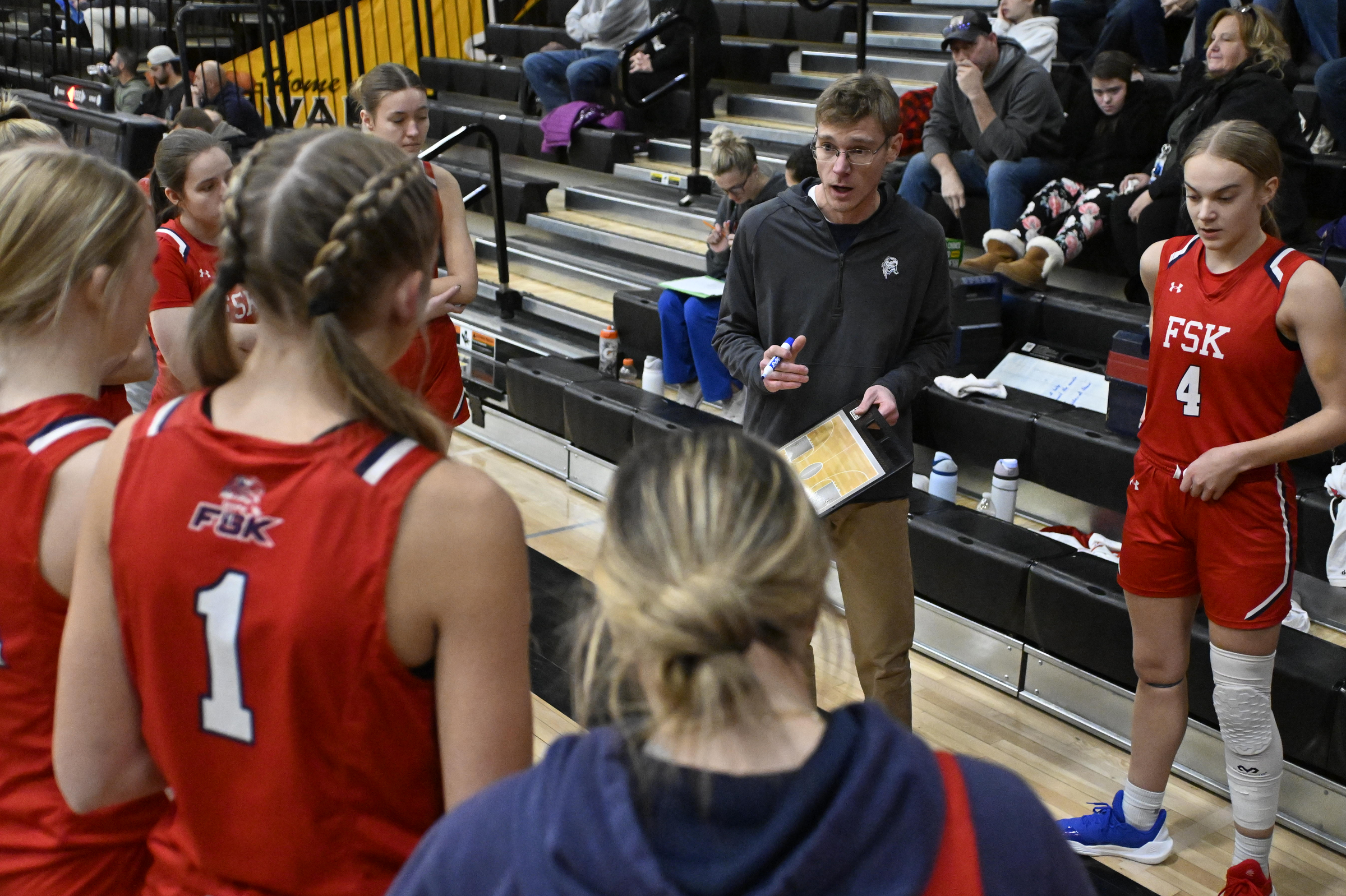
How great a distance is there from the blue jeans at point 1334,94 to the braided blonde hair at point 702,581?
15.3 feet

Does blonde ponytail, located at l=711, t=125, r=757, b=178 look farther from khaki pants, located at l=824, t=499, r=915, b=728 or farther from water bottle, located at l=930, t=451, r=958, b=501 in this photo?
khaki pants, located at l=824, t=499, r=915, b=728

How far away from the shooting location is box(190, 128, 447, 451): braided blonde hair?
102 cm

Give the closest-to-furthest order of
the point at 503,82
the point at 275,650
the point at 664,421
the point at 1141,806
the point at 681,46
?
1. the point at 275,650
2. the point at 1141,806
3. the point at 664,421
4. the point at 681,46
5. the point at 503,82

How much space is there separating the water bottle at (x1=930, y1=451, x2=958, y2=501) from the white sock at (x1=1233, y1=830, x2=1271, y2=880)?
5.65 feet

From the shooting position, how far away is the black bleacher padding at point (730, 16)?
28.5 ft

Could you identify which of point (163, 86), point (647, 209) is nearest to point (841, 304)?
point (647, 209)

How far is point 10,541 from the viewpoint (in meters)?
1.22

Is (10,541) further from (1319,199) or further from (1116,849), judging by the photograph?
(1319,199)

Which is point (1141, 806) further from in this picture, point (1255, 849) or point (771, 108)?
point (771, 108)

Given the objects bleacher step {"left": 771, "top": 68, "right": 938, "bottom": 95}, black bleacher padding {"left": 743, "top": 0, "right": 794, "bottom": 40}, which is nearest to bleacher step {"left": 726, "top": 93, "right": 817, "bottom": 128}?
bleacher step {"left": 771, "top": 68, "right": 938, "bottom": 95}

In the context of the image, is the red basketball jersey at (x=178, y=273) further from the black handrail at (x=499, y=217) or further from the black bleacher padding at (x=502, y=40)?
the black bleacher padding at (x=502, y=40)

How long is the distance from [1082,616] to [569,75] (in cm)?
581

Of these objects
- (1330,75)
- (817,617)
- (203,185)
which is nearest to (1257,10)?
(1330,75)

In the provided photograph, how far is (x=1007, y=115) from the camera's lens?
5.26m
